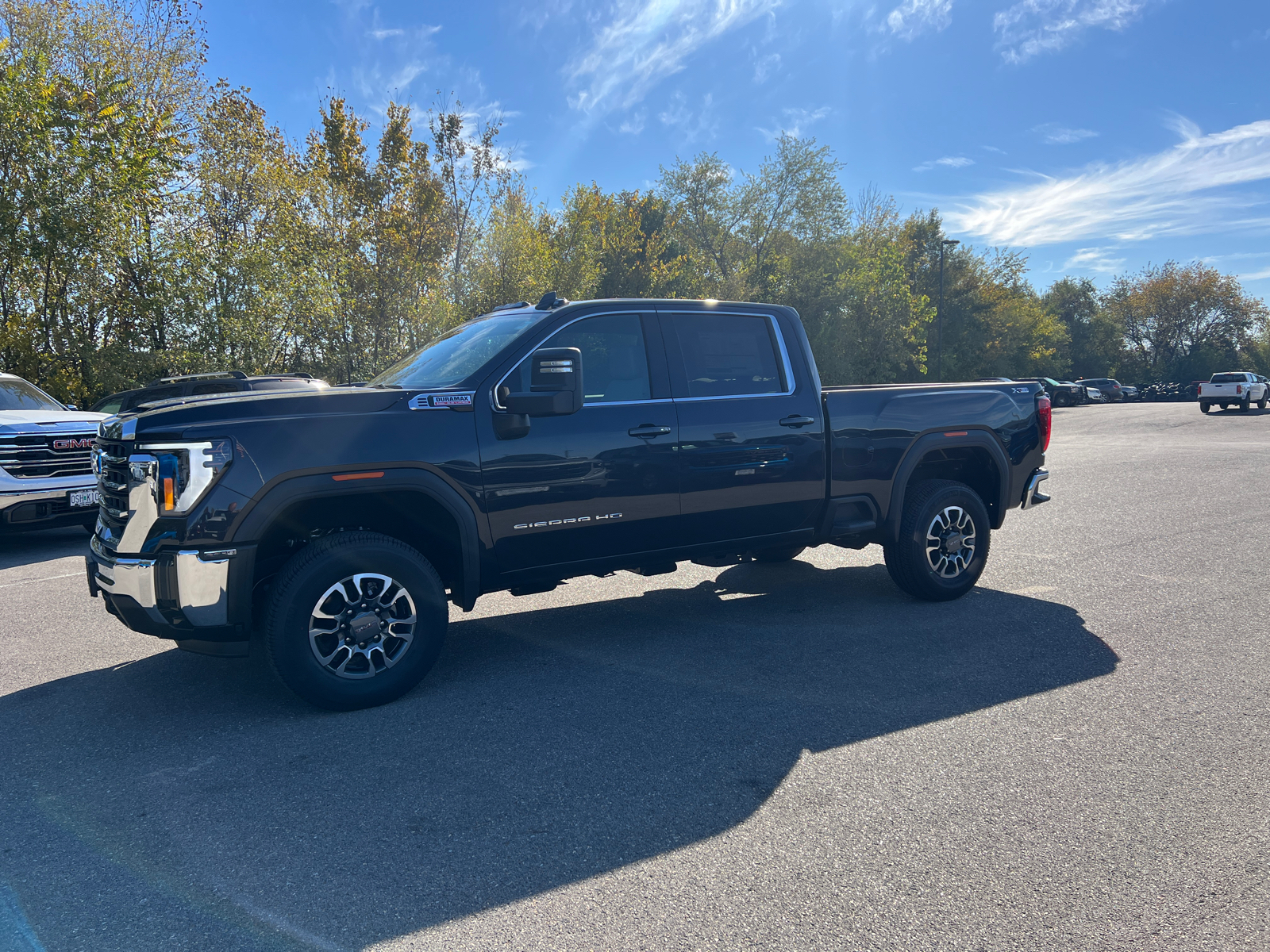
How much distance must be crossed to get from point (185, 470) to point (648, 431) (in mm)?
2345

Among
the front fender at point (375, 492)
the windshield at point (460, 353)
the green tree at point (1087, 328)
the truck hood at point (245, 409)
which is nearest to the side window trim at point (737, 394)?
the windshield at point (460, 353)

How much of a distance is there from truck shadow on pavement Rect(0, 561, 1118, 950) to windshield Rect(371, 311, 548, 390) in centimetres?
164

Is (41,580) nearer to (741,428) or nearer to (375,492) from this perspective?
(375,492)

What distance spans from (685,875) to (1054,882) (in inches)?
45.0

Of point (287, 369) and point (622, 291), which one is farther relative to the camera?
point (622, 291)

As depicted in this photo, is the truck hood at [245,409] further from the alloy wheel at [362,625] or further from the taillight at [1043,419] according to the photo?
the taillight at [1043,419]

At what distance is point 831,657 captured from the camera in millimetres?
4910

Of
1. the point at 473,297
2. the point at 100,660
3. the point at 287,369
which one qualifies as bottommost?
the point at 100,660

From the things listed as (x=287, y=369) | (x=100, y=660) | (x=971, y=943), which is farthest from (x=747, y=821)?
(x=287, y=369)

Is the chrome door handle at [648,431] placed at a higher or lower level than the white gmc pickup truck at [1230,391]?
higher

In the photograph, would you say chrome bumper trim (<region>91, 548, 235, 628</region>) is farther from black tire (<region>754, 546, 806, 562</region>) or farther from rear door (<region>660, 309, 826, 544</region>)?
black tire (<region>754, 546, 806, 562</region>)

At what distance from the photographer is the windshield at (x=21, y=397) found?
31.8 feet

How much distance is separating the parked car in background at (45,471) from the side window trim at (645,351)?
603 cm

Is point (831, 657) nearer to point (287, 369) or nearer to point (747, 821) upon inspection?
point (747, 821)
